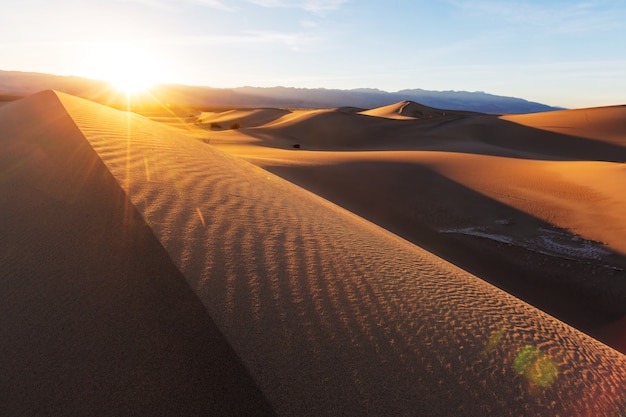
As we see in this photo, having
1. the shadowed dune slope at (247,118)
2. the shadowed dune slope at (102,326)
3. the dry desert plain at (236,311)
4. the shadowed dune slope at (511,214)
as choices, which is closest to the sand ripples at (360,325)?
→ the dry desert plain at (236,311)

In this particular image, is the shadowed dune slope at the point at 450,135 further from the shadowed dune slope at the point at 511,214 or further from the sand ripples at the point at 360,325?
the sand ripples at the point at 360,325

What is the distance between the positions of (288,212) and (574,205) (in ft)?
24.7

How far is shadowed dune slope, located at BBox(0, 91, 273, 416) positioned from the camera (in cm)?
174

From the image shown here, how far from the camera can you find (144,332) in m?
2.04

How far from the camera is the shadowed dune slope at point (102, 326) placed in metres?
1.74

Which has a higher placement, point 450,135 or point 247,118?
point 450,135

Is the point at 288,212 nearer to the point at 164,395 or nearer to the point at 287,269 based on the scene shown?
the point at 287,269

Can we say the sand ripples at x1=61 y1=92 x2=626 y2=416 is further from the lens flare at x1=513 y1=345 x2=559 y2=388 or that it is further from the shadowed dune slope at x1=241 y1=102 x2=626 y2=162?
the shadowed dune slope at x1=241 y1=102 x2=626 y2=162

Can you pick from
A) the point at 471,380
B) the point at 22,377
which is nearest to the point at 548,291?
the point at 471,380

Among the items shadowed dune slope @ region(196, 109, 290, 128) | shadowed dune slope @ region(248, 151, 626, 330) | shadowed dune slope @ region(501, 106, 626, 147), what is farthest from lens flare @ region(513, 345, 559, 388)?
shadowed dune slope @ region(196, 109, 290, 128)

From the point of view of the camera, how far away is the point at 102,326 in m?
2.08

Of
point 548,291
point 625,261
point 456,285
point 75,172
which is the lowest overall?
point 548,291

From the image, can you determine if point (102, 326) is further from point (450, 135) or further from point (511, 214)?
point (450, 135)

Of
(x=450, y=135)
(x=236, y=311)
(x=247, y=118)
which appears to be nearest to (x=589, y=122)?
(x=450, y=135)
